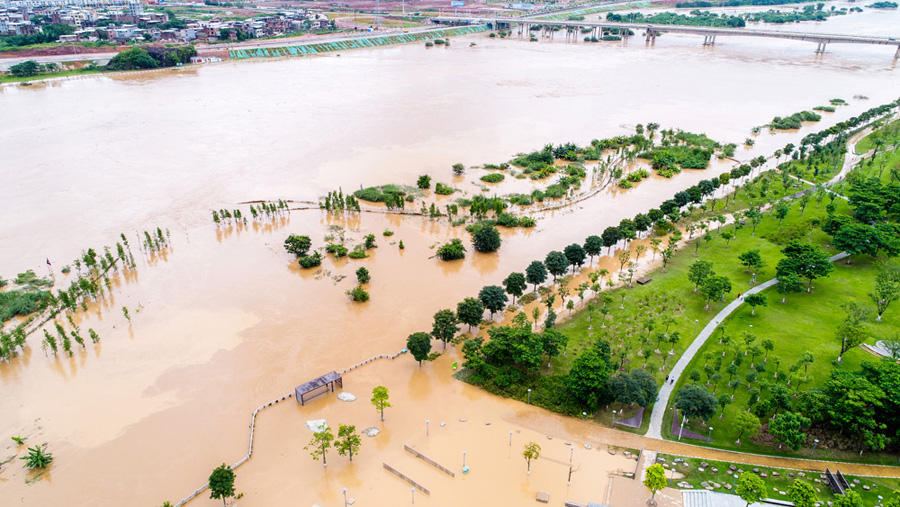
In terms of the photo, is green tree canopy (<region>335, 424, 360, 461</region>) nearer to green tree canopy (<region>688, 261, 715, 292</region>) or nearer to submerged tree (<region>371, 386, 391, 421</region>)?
submerged tree (<region>371, 386, 391, 421</region>)

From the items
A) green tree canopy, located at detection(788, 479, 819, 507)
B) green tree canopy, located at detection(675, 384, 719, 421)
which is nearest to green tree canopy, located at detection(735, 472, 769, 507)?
green tree canopy, located at detection(788, 479, 819, 507)

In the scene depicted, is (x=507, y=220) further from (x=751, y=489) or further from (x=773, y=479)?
(x=751, y=489)

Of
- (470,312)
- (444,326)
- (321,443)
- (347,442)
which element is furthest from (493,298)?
(321,443)

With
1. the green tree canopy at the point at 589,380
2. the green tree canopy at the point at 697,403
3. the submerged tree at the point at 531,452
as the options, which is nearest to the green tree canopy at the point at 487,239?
the green tree canopy at the point at 589,380

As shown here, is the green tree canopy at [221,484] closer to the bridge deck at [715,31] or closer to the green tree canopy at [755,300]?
the green tree canopy at [755,300]

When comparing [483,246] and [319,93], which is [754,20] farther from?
[483,246]
